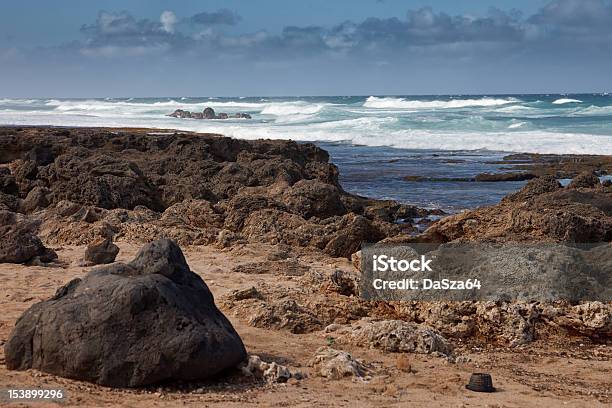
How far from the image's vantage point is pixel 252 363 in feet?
19.0

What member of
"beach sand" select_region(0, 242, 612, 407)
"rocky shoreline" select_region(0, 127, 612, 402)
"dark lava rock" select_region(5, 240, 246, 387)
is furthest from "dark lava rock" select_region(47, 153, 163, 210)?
"dark lava rock" select_region(5, 240, 246, 387)

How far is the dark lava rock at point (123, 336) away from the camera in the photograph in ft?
17.4

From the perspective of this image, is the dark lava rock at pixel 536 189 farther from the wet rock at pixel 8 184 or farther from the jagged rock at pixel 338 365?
the wet rock at pixel 8 184

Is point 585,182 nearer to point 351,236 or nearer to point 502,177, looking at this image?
point 351,236

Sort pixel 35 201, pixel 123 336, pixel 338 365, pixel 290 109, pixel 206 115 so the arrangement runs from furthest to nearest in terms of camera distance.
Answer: pixel 290 109
pixel 206 115
pixel 35 201
pixel 338 365
pixel 123 336

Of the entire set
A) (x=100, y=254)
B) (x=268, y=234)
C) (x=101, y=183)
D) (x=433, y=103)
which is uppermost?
(x=433, y=103)

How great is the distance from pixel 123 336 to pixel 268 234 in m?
6.32

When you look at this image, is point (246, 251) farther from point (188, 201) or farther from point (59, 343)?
point (59, 343)

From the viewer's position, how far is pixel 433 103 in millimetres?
86812

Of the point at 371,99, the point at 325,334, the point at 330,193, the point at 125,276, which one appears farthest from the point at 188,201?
the point at 371,99

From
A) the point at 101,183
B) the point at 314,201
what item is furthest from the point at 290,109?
the point at 314,201

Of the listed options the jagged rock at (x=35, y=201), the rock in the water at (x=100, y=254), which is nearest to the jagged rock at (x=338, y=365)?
the rock in the water at (x=100, y=254)

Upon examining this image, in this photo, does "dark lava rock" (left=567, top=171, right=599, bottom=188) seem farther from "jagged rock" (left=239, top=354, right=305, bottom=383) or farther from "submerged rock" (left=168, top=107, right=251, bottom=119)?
"submerged rock" (left=168, top=107, right=251, bottom=119)

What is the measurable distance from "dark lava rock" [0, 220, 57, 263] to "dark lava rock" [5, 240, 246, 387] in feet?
13.4
